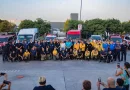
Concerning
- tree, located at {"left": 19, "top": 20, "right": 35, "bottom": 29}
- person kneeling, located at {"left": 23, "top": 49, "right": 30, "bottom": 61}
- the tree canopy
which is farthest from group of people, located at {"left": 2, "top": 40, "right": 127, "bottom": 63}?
tree, located at {"left": 19, "top": 20, "right": 35, "bottom": 29}

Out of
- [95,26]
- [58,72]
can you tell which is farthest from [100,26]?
[58,72]

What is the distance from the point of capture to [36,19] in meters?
53.7

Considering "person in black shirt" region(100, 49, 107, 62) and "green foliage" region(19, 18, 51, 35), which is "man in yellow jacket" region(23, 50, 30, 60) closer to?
"person in black shirt" region(100, 49, 107, 62)

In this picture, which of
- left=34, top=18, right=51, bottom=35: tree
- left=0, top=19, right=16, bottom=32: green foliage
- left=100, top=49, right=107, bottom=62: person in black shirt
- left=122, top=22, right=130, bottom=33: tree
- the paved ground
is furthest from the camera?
left=0, top=19, right=16, bottom=32: green foliage

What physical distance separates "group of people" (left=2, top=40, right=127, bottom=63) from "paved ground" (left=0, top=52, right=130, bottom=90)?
792 millimetres

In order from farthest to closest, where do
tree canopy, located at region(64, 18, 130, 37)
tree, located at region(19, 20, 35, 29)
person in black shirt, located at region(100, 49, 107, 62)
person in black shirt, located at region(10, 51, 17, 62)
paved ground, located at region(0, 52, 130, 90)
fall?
tree, located at region(19, 20, 35, 29)
tree canopy, located at region(64, 18, 130, 37)
person in black shirt, located at region(10, 51, 17, 62)
person in black shirt, located at region(100, 49, 107, 62)
paved ground, located at region(0, 52, 130, 90)

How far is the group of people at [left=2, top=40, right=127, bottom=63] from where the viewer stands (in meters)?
20.3

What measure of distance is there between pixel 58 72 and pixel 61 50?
16.5 feet

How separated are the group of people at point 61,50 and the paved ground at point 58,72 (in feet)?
2.60

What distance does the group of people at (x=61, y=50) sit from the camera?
20.3 meters

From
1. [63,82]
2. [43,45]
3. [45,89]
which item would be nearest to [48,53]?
[43,45]

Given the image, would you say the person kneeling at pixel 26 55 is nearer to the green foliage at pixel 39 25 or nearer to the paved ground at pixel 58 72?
the paved ground at pixel 58 72

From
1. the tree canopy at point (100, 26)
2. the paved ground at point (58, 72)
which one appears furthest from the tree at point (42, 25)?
the paved ground at point (58, 72)

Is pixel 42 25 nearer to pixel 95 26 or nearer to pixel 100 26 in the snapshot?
pixel 95 26
